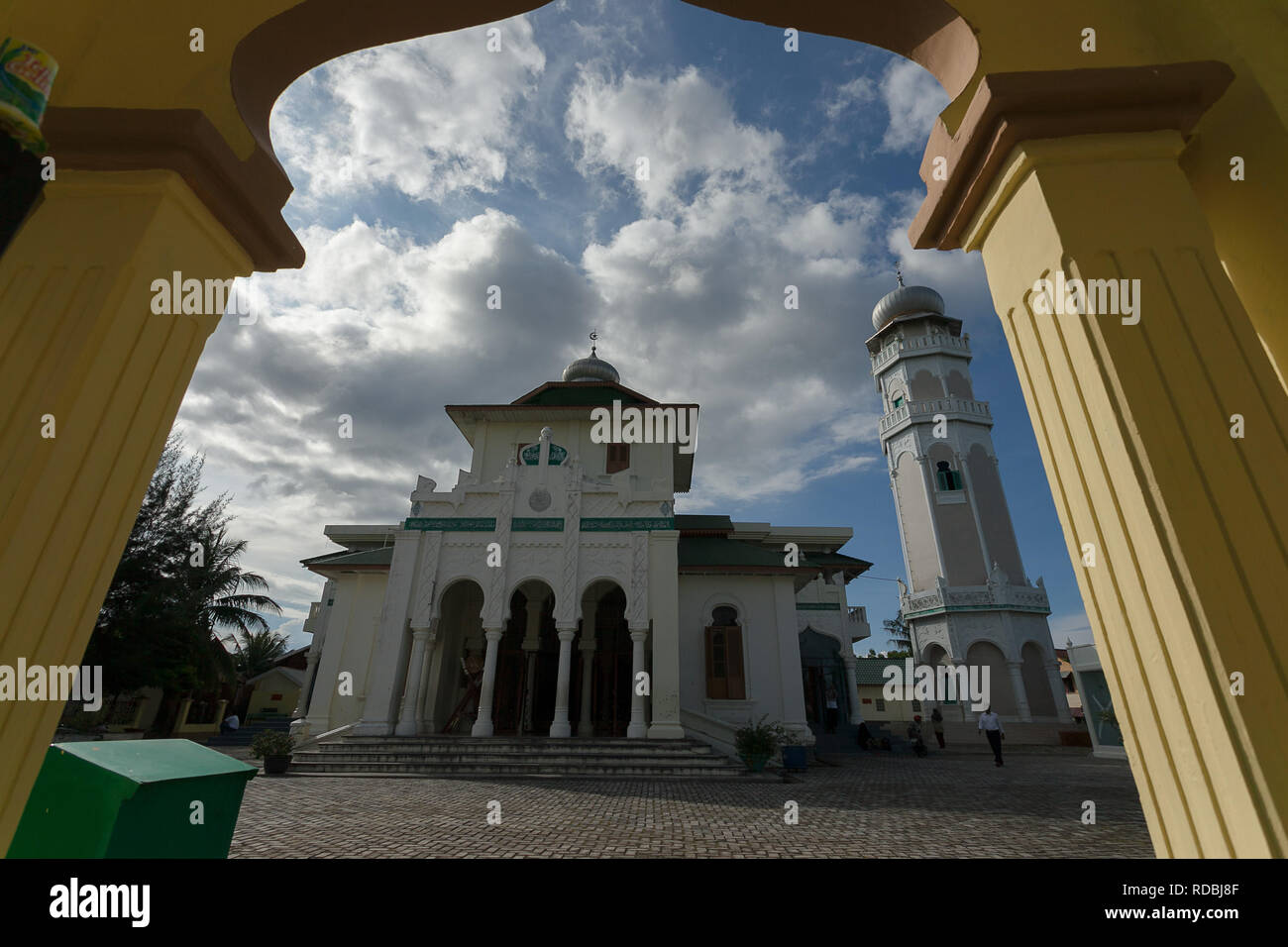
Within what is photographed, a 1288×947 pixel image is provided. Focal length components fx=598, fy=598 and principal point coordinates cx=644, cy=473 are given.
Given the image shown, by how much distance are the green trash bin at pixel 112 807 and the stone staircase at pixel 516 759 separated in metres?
9.65

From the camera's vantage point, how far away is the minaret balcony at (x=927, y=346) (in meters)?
34.1

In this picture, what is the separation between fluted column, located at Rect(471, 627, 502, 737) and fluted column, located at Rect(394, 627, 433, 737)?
1487 mm

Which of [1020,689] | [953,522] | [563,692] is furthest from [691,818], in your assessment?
[953,522]

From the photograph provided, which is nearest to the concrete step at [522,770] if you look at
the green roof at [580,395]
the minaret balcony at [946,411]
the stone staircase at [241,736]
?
the stone staircase at [241,736]

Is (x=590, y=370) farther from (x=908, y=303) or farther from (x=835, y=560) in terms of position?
(x=908, y=303)

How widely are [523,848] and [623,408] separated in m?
15.8

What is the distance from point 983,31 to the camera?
7.73ft

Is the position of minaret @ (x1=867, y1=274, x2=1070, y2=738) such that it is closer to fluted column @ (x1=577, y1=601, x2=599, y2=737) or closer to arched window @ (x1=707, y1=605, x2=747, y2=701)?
arched window @ (x1=707, y1=605, x2=747, y2=701)

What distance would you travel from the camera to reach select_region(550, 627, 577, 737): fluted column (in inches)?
552

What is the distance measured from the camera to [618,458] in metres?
20.6

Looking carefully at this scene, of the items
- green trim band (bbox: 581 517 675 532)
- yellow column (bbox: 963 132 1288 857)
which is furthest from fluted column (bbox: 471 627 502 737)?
yellow column (bbox: 963 132 1288 857)
